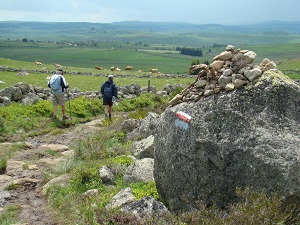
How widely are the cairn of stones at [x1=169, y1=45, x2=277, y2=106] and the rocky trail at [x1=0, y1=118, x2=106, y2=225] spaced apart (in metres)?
4.14

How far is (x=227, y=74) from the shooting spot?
775cm

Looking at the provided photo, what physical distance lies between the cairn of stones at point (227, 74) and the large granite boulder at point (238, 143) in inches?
5.5

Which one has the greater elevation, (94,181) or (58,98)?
(58,98)

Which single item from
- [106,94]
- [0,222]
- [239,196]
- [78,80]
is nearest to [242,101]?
[239,196]

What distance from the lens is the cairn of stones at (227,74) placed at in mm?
7555

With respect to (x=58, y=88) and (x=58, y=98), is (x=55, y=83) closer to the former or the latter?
(x=58, y=88)

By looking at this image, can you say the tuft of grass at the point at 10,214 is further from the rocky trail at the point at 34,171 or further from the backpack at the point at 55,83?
the backpack at the point at 55,83

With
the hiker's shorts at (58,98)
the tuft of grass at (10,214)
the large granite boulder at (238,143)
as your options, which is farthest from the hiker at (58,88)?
the large granite boulder at (238,143)

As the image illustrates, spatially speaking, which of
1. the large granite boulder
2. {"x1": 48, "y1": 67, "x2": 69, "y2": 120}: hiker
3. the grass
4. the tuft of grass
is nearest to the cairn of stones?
the large granite boulder

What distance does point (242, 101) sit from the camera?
24.2 ft

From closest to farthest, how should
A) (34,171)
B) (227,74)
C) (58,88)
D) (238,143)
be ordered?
(238,143), (227,74), (34,171), (58,88)

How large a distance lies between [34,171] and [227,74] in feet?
24.1

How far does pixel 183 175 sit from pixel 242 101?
184 centimetres

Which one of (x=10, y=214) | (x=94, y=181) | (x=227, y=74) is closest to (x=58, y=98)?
(x=94, y=181)
